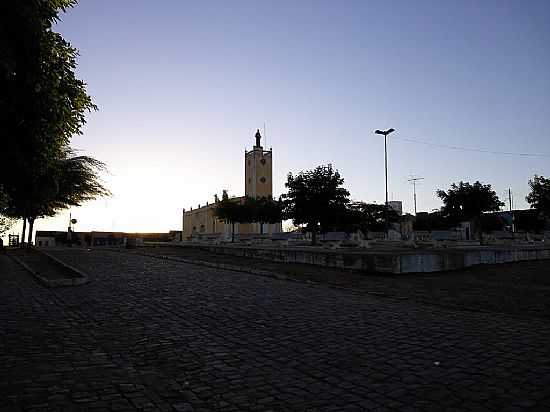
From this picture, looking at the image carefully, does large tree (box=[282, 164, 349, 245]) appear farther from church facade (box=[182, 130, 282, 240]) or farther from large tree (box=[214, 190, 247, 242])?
church facade (box=[182, 130, 282, 240])

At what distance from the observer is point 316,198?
28.3 meters

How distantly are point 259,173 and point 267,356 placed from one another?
80.0 m

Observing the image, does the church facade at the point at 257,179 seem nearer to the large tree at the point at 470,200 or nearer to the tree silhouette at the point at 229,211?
the tree silhouette at the point at 229,211

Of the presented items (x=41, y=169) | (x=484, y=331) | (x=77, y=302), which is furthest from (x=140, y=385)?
(x=41, y=169)

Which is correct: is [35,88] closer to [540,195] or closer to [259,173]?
[540,195]

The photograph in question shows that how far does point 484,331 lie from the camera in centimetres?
638

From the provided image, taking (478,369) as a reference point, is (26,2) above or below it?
above

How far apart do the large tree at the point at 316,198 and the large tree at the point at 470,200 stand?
15.0m

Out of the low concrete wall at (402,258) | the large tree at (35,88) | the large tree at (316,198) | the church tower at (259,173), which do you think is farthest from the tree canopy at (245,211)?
the large tree at (35,88)

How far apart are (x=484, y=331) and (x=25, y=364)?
6168mm

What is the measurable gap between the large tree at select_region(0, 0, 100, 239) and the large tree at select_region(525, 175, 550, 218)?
38865 mm

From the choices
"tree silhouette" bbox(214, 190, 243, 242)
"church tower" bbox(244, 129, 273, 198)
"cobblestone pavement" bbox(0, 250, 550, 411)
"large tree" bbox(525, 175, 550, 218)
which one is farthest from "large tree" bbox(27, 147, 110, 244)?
"church tower" bbox(244, 129, 273, 198)

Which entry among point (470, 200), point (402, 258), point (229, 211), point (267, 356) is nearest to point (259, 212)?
point (229, 211)

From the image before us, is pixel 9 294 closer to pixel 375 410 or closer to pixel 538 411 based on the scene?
pixel 375 410
